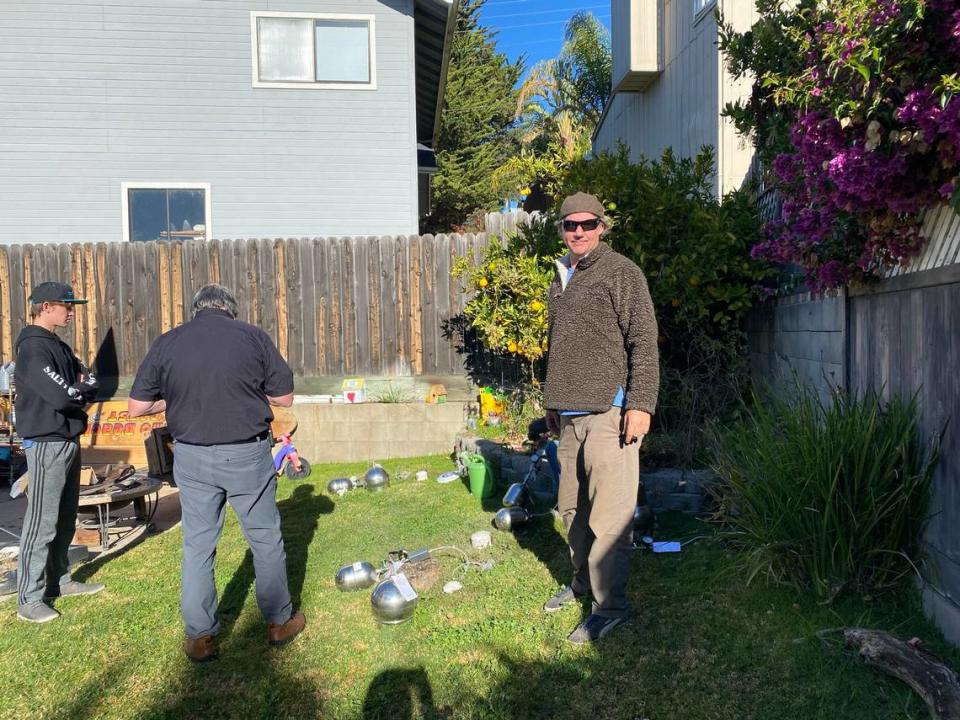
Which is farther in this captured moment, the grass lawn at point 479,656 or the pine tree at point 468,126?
the pine tree at point 468,126

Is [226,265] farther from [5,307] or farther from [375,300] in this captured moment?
[5,307]

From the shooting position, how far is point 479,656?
3521 mm

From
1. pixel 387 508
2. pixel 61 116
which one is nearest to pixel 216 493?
pixel 387 508

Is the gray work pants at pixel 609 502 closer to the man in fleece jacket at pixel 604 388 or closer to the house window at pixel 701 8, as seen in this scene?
the man in fleece jacket at pixel 604 388

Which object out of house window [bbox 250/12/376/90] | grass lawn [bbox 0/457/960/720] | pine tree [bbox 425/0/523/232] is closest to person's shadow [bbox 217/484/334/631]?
grass lawn [bbox 0/457/960/720]

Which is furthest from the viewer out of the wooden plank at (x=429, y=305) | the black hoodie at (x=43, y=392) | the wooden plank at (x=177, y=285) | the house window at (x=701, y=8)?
the wooden plank at (x=177, y=285)

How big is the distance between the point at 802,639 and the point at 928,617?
1.90 ft

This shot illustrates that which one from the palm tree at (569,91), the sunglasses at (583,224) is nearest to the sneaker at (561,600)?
the sunglasses at (583,224)

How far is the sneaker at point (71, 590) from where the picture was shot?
4.52m

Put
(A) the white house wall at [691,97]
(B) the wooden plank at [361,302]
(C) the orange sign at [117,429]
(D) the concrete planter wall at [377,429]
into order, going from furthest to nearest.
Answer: (B) the wooden plank at [361,302]
(C) the orange sign at [117,429]
(D) the concrete planter wall at [377,429]
(A) the white house wall at [691,97]

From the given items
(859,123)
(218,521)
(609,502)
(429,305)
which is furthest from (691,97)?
(218,521)

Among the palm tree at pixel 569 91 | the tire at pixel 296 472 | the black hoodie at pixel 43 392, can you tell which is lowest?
the tire at pixel 296 472

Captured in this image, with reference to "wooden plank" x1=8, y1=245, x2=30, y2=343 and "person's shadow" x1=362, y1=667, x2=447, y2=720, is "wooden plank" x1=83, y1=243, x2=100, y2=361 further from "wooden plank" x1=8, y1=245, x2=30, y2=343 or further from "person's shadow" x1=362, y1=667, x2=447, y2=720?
"person's shadow" x1=362, y1=667, x2=447, y2=720

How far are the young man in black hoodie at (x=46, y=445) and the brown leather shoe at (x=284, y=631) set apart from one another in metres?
1.40
